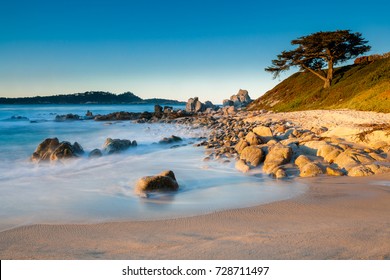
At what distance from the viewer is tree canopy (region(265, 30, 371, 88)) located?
27.8 meters

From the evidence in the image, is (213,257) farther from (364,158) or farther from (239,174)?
(364,158)

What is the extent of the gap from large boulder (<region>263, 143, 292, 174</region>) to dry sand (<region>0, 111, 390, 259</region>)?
8.02 ft

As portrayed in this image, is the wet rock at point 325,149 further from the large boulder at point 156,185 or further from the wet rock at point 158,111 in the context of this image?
the wet rock at point 158,111

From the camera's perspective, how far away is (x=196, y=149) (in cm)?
1229

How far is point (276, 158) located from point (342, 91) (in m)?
20.9

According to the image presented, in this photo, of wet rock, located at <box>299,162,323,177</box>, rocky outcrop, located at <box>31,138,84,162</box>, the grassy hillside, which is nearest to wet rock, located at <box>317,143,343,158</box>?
wet rock, located at <box>299,162,323,177</box>

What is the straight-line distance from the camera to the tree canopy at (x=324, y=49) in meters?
27.8

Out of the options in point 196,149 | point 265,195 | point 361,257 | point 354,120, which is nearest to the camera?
point 361,257

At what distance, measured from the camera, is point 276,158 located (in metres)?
7.99

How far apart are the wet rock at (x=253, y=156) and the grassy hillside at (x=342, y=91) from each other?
9.71 metres

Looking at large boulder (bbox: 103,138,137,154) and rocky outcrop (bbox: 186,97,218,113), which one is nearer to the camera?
large boulder (bbox: 103,138,137,154)

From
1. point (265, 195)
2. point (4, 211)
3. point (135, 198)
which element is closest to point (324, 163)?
point (265, 195)

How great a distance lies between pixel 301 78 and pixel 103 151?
1292 inches

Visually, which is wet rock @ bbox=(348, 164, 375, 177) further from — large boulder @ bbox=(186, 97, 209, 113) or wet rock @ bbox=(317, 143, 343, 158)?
large boulder @ bbox=(186, 97, 209, 113)
